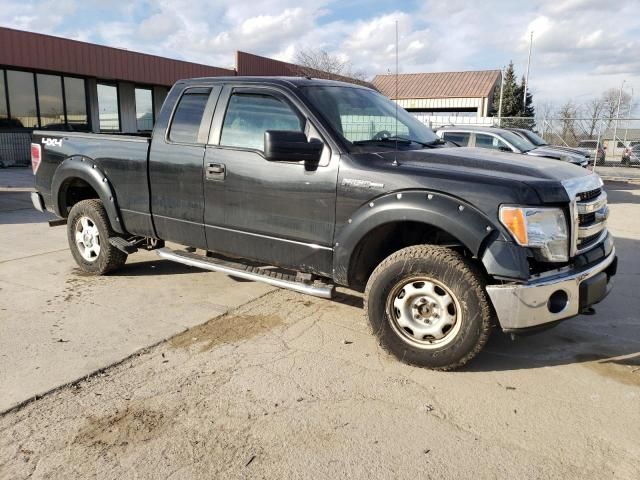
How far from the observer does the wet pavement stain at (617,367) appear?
11.6 ft

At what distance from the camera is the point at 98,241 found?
5496mm

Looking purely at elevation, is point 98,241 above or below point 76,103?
below

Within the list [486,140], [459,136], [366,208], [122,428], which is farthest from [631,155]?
[122,428]

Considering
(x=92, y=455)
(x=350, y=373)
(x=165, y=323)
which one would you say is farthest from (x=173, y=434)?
(x=165, y=323)

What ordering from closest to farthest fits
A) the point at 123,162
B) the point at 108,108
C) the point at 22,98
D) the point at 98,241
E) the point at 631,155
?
the point at 123,162 < the point at 98,241 < the point at 22,98 < the point at 108,108 < the point at 631,155

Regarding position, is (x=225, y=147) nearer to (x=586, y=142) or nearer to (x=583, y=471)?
(x=583, y=471)

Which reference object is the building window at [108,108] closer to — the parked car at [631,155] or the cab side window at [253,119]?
the cab side window at [253,119]

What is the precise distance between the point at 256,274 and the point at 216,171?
3.02ft

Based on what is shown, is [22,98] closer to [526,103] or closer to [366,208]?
[366,208]

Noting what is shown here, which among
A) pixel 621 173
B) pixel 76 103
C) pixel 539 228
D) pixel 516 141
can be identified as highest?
pixel 76 103

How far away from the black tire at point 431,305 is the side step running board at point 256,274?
0.43m

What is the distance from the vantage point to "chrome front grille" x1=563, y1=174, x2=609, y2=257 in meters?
3.30

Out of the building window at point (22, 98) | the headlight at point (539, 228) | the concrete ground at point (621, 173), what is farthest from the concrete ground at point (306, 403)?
the concrete ground at point (621, 173)

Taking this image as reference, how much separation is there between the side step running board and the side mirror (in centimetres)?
97
